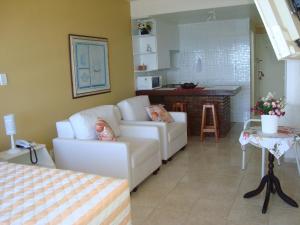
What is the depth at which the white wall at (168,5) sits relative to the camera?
520 cm

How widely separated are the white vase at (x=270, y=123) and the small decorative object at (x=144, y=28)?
350 centimetres

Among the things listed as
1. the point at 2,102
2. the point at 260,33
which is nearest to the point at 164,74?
the point at 260,33

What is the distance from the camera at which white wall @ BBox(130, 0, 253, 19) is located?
520cm

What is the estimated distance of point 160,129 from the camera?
168 inches

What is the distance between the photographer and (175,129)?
4613 millimetres

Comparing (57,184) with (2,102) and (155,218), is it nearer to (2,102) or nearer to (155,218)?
(155,218)

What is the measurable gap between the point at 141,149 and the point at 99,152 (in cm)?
49

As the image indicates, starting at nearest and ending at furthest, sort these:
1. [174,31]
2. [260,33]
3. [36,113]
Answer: [36,113] → [174,31] → [260,33]

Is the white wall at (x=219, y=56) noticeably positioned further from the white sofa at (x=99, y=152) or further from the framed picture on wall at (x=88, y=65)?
the white sofa at (x=99, y=152)

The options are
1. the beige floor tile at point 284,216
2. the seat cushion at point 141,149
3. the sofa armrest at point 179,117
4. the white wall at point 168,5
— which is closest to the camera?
the beige floor tile at point 284,216

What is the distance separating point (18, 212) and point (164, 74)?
6133mm

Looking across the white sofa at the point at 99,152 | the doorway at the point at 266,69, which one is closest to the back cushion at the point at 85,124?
the white sofa at the point at 99,152

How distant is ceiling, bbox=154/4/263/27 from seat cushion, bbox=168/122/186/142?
2.14 meters

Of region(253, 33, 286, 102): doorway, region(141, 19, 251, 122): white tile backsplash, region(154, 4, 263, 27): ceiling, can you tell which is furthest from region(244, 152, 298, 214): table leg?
region(253, 33, 286, 102): doorway
